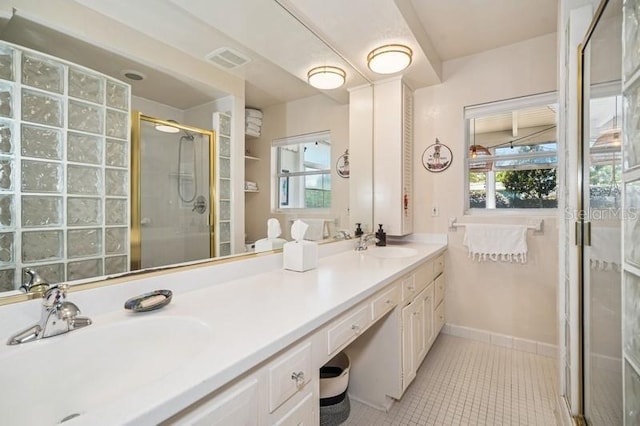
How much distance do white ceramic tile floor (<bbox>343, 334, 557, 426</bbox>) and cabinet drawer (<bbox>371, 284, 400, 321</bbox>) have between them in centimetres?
65

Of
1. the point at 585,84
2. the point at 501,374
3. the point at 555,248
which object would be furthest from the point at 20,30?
the point at 555,248

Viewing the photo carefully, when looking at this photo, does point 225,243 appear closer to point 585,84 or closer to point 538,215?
point 585,84

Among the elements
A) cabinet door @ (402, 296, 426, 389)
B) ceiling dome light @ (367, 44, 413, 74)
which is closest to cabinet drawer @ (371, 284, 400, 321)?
cabinet door @ (402, 296, 426, 389)

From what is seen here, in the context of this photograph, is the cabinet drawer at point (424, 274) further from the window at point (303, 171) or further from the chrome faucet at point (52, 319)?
the chrome faucet at point (52, 319)

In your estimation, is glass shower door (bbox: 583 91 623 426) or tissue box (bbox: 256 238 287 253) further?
tissue box (bbox: 256 238 287 253)

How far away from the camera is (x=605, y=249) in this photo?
3.76 feet

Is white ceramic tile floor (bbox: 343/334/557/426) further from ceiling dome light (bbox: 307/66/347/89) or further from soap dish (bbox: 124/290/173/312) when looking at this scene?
ceiling dome light (bbox: 307/66/347/89)

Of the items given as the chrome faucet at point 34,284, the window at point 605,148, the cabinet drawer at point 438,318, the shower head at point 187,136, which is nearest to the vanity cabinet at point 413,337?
the cabinet drawer at point 438,318

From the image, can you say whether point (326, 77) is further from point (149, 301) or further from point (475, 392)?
point (475, 392)

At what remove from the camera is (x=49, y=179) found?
0.82 m

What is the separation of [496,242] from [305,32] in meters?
2.05

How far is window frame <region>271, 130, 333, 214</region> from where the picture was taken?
5.19ft

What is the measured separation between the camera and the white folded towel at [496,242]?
85.8 inches

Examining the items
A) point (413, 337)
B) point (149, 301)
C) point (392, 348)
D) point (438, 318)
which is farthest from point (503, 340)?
point (149, 301)
